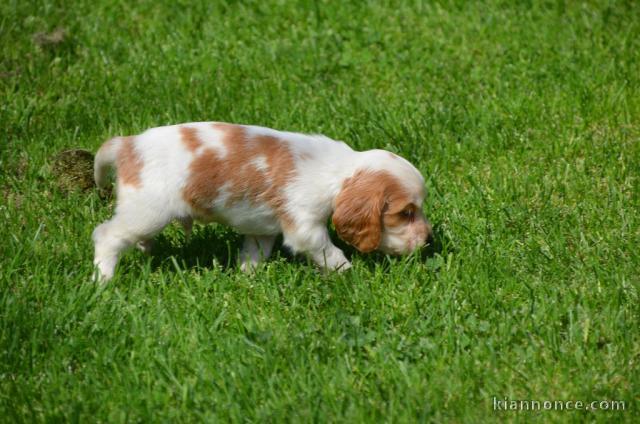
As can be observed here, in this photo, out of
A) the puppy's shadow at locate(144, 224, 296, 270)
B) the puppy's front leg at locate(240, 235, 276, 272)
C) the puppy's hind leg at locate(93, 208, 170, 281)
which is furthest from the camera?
the puppy's shadow at locate(144, 224, 296, 270)

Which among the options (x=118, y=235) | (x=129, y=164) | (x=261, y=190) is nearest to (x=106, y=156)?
(x=129, y=164)

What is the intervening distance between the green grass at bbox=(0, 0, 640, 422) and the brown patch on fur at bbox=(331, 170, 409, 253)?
0.23 meters

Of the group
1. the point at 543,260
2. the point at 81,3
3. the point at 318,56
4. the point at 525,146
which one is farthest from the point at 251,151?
the point at 81,3

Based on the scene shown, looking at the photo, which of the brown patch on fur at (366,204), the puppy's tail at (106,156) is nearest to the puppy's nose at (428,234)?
the brown patch on fur at (366,204)

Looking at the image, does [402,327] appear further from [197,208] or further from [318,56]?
[318,56]

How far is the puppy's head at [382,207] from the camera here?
15.6ft

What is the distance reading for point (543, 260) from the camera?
492 cm

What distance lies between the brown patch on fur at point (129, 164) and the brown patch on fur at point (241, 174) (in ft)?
0.85

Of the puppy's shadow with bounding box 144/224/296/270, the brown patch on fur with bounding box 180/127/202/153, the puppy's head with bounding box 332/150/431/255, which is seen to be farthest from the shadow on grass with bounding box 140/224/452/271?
the brown patch on fur with bounding box 180/127/202/153

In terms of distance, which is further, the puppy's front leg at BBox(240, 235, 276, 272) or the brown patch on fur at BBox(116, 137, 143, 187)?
the puppy's front leg at BBox(240, 235, 276, 272)

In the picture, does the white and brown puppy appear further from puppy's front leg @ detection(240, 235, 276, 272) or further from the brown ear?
puppy's front leg @ detection(240, 235, 276, 272)

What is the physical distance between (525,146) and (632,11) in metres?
2.38

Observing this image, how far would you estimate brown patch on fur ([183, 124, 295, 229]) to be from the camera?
469 centimetres

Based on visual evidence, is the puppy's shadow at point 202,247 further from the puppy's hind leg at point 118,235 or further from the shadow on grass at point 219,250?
the puppy's hind leg at point 118,235
